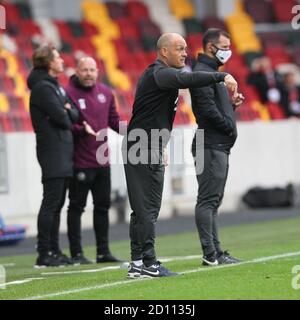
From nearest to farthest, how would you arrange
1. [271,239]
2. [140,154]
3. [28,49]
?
[140,154] → [271,239] → [28,49]

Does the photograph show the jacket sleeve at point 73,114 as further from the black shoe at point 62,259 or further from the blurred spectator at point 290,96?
the blurred spectator at point 290,96

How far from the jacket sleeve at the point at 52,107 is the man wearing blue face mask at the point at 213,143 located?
1683mm

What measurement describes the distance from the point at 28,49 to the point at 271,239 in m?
10.1

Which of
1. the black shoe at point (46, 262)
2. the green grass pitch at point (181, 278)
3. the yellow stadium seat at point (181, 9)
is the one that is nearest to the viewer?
the green grass pitch at point (181, 278)

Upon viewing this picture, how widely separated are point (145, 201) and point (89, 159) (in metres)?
2.70

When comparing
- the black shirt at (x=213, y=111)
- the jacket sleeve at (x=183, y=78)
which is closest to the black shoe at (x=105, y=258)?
the black shirt at (x=213, y=111)

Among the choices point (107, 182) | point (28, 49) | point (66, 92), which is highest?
point (28, 49)

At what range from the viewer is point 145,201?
10.1 meters

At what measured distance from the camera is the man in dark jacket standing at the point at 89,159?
12719mm

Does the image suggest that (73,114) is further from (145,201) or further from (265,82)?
(265,82)
